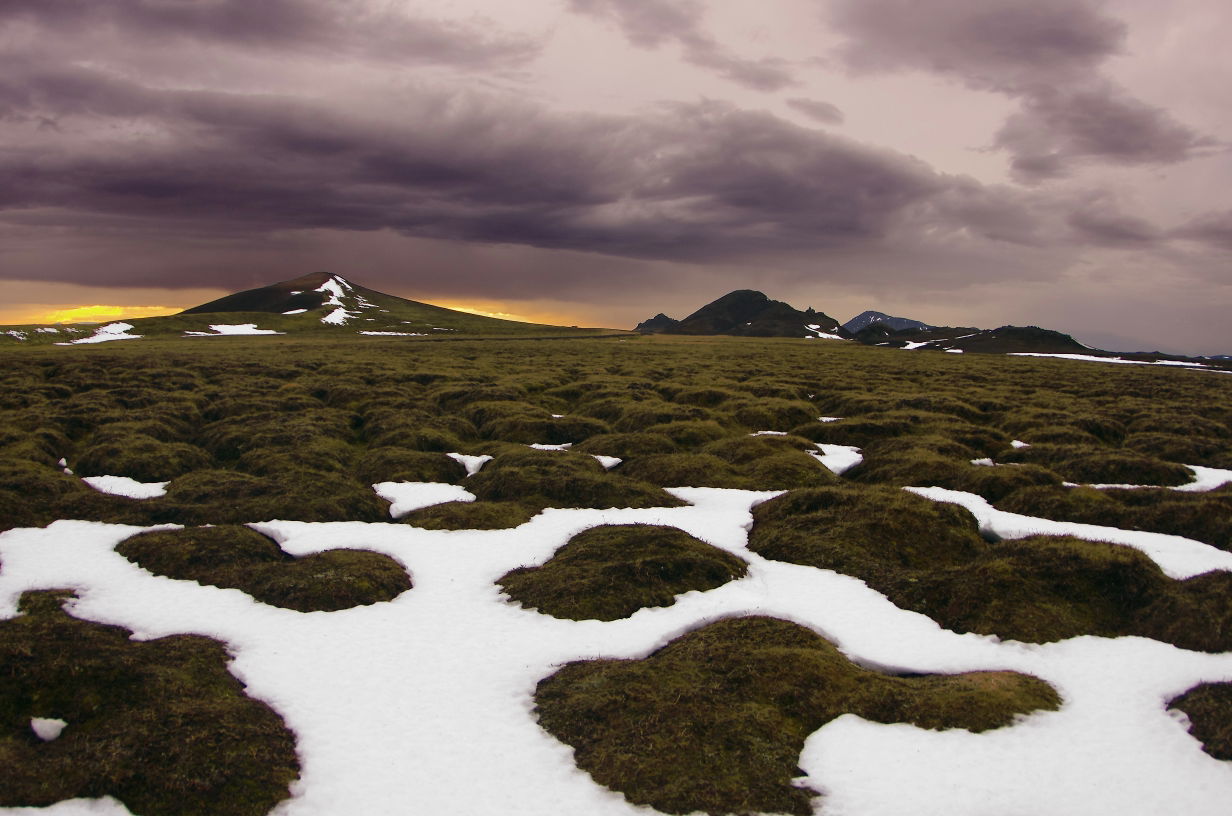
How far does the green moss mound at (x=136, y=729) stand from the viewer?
29.5ft

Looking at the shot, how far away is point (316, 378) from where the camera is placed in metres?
55.0

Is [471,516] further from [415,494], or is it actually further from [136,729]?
[136,729]

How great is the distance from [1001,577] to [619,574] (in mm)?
8130

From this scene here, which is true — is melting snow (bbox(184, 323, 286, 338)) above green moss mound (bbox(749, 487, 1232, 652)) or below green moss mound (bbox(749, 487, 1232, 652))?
below

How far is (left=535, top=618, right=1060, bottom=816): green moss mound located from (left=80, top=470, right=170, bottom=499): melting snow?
726 inches

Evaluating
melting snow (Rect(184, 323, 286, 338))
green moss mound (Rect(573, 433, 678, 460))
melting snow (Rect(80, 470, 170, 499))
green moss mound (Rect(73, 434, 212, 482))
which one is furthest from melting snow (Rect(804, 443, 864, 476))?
melting snow (Rect(184, 323, 286, 338))

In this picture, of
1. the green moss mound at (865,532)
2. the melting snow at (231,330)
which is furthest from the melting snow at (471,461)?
the melting snow at (231,330)

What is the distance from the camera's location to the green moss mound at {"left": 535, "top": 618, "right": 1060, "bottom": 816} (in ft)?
30.9

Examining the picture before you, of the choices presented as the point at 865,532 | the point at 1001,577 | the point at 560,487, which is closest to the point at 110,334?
the point at 560,487

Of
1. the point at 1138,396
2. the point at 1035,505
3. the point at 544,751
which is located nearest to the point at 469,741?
the point at 544,751

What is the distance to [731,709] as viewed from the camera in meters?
11.0

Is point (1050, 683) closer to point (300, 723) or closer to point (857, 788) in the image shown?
point (857, 788)

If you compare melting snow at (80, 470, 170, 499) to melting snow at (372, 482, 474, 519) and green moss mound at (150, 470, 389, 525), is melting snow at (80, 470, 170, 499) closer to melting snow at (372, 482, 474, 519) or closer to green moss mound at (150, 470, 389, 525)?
→ green moss mound at (150, 470, 389, 525)

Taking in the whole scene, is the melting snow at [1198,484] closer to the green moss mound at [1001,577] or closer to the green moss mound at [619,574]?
the green moss mound at [1001,577]
